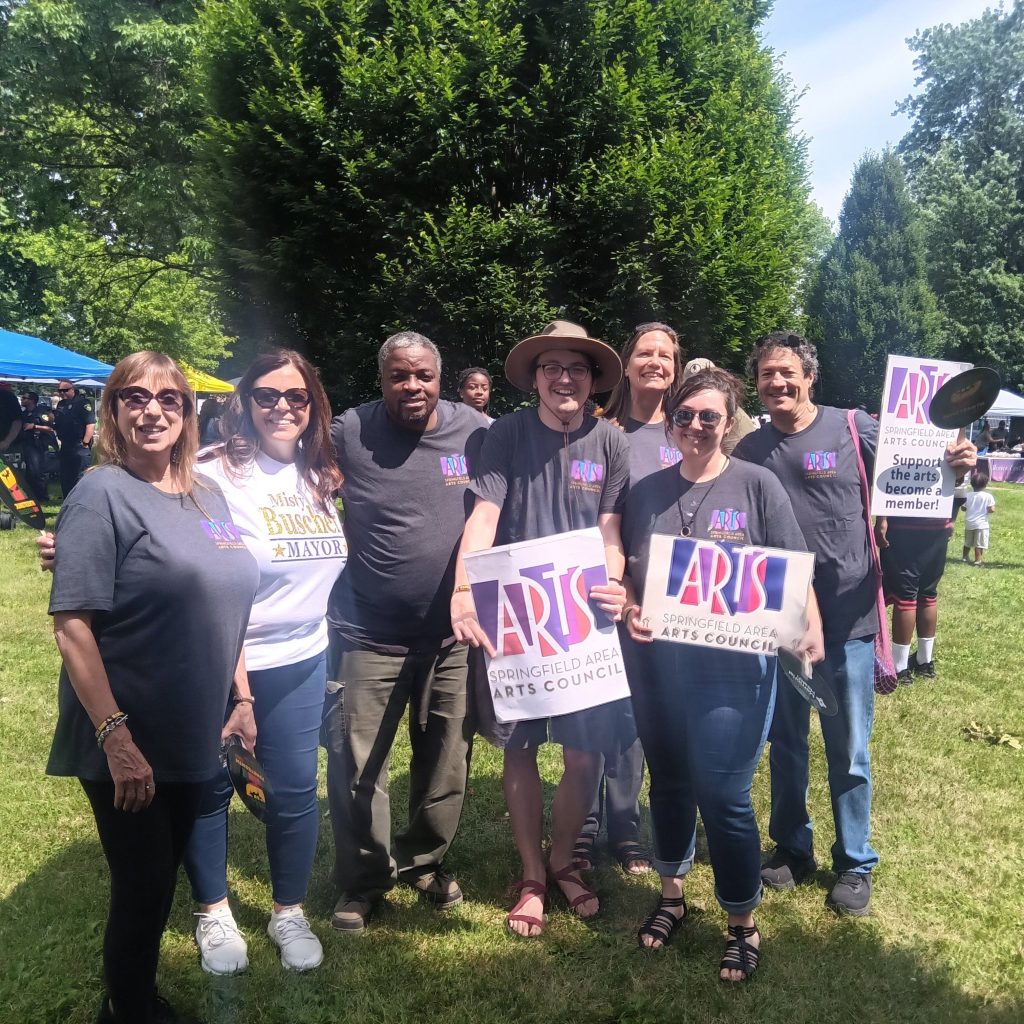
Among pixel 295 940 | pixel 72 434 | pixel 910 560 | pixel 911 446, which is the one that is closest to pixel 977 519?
pixel 910 560

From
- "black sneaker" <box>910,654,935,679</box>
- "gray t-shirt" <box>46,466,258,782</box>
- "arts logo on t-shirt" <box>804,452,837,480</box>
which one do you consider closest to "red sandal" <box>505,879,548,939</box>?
"gray t-shirt" <box>46,466,258,782</box>

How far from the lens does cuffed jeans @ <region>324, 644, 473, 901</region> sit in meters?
3.28

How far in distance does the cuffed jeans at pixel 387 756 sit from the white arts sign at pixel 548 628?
0.49 meters

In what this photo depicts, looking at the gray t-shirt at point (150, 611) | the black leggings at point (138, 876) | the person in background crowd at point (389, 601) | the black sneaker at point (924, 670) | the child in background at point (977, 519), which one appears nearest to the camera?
the gray t-shirt at point (150, 611)

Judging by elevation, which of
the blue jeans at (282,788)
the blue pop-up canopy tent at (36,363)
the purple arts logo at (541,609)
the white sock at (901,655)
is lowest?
the white sock at (901,655)

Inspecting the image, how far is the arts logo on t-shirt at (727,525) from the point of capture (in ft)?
9.36

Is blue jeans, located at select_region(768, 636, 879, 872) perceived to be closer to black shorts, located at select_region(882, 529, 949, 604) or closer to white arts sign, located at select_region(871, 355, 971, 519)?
white arts sign, located at select_region(871, 355, 971, 519)

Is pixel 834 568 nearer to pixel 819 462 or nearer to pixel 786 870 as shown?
pixel 819 462

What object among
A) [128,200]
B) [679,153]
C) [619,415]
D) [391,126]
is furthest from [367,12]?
[128,200]

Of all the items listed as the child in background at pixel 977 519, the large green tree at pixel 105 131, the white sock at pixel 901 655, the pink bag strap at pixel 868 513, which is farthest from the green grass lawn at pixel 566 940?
the large green tree at pixel 105 131

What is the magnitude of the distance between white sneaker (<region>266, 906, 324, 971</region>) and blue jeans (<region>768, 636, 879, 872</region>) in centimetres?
205

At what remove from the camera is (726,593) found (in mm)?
2791

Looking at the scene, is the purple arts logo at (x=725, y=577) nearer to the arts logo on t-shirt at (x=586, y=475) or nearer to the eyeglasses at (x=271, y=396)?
the arts logo on t-shirt at (x=586, y=475)

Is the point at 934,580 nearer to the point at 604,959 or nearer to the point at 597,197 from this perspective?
the point at 604,959
